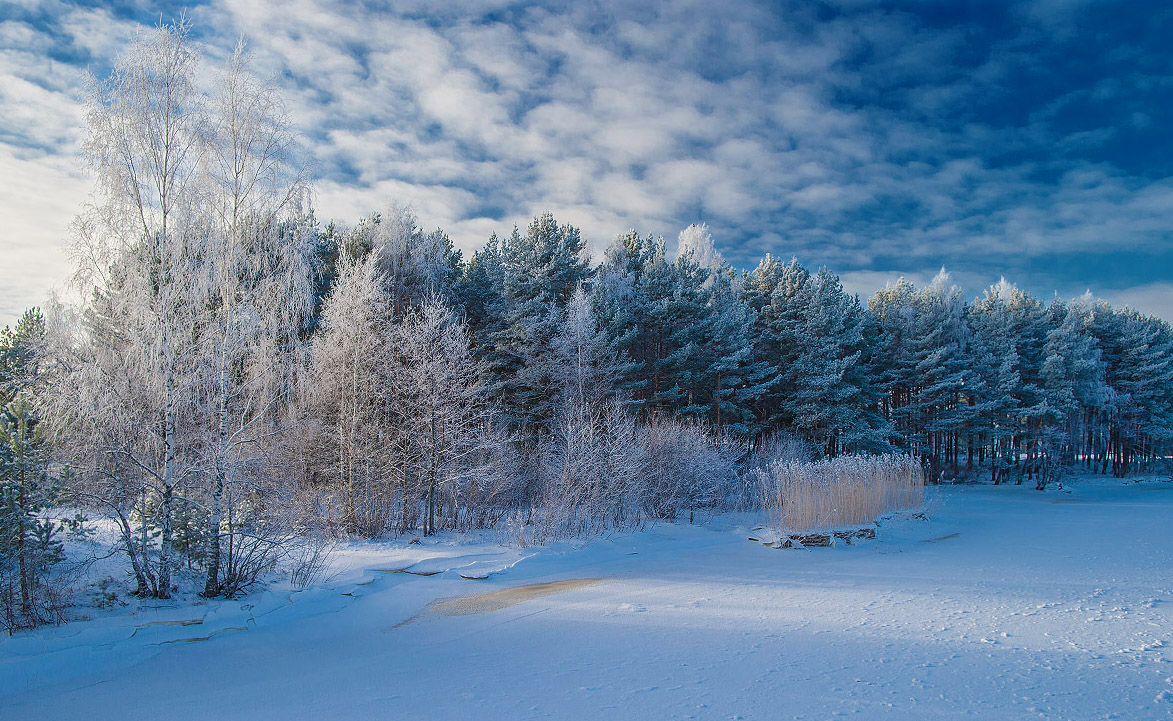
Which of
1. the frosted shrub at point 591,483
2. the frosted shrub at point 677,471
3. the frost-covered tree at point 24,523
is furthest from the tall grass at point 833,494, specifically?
the frost-covered tree at point 24,523

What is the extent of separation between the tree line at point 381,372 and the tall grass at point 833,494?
132 inches

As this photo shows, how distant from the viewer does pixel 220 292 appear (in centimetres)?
891

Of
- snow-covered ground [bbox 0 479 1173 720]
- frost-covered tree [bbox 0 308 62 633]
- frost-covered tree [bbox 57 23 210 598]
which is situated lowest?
snow-covered ground [bbox 0 479 1173 720]

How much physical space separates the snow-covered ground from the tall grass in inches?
117

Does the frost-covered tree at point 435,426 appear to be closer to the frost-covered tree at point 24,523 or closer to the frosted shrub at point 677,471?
the frosted shrub at point 677,471

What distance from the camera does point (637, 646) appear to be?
636 cm

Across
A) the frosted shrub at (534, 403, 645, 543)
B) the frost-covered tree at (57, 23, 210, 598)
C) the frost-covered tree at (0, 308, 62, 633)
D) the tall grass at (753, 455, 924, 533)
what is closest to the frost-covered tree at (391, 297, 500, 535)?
the frosted shrub at (534, 403, 645, 543)

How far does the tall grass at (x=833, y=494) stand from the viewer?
14.3 m

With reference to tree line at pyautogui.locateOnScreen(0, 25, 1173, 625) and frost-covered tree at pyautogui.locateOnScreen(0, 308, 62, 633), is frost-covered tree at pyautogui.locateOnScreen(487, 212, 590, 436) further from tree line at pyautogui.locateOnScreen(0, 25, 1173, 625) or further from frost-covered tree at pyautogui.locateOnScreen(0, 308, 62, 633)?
frost-covered tree at pyautogui.locateOnScreen(0, 308, 62, 633)

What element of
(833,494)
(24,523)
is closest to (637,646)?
(24,523)

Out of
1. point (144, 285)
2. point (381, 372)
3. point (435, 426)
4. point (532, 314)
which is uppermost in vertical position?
point (532, 314)

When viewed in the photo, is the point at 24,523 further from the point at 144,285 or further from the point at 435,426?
the point at 435,426

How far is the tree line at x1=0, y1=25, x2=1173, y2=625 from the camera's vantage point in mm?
8008

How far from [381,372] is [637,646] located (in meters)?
11.5
